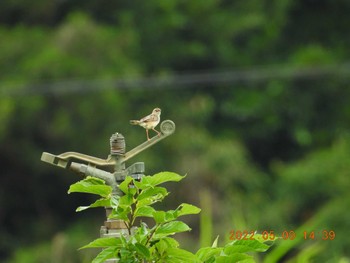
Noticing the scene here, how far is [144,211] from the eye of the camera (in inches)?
127

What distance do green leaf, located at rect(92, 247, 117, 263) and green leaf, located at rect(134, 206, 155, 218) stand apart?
90 mm

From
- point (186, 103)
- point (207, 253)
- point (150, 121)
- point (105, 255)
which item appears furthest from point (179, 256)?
point (186, 103)

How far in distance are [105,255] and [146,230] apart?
4.0 inches

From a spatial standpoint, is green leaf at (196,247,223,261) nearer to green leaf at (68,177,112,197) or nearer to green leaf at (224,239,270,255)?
green leaf at (224,239,270,255)

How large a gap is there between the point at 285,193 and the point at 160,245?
16312mm

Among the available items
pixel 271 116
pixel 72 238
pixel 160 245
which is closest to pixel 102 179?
pixel 160 245

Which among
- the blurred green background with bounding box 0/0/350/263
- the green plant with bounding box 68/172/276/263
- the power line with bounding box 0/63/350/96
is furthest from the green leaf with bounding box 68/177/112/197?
the power line with bounding box 0/63/350/96

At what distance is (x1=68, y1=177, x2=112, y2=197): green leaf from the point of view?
3195mm

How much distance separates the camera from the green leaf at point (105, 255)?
124 inches

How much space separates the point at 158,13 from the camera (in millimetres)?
26172

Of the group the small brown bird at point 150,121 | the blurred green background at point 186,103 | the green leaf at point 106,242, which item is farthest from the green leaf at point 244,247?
the blurred green background at point 186,103

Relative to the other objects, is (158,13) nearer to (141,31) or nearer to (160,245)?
(141,31)

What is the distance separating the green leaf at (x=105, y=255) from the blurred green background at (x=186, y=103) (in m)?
11.7

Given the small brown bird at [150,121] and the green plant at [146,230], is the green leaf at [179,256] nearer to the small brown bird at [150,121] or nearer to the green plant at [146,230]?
the green plant at [146,230]
